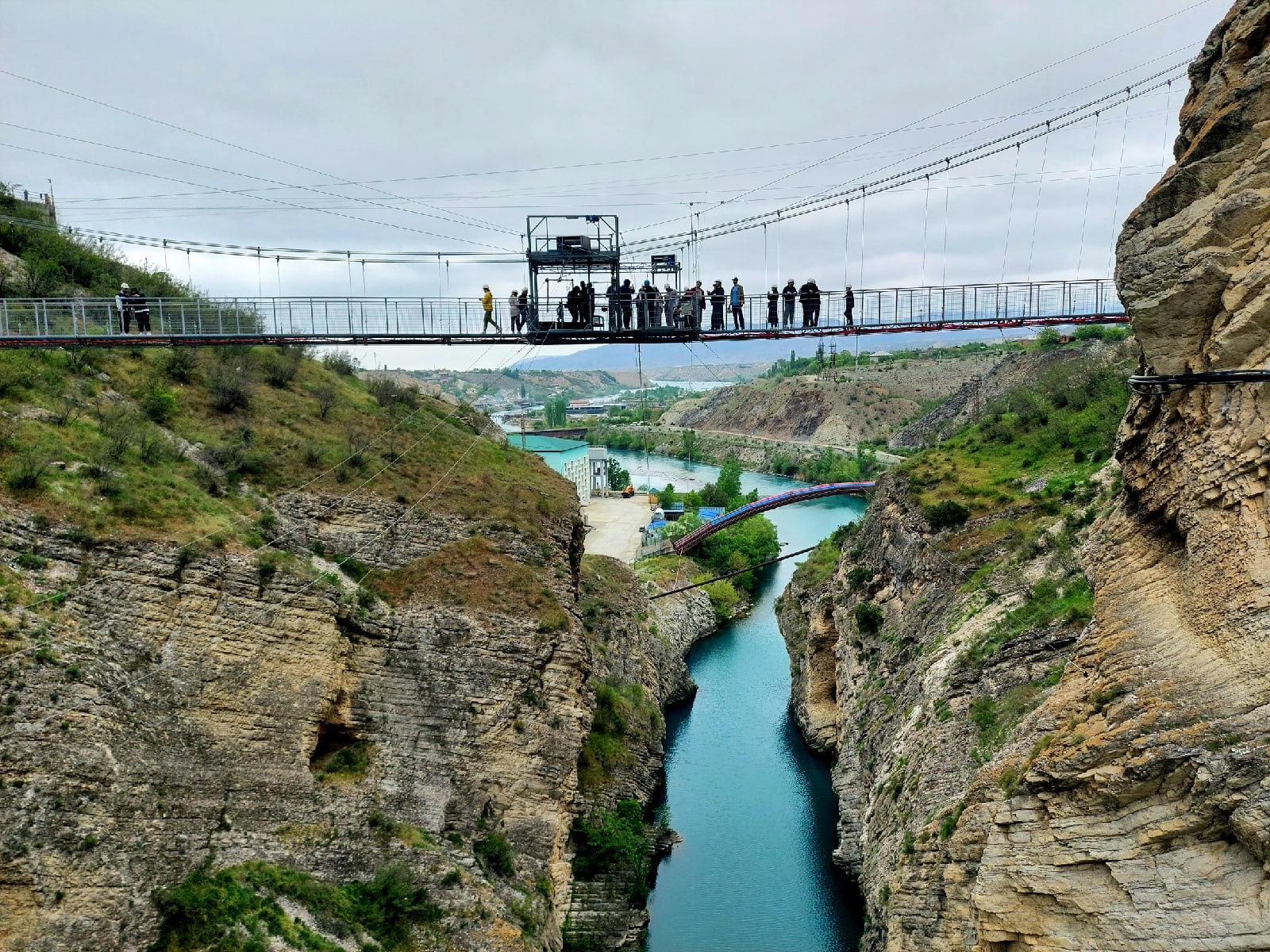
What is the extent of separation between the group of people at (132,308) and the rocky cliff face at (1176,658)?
21.5 metres

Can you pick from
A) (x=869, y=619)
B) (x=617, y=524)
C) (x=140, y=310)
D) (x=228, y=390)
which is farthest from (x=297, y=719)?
(x=617, y=524)

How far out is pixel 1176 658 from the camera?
11.9m

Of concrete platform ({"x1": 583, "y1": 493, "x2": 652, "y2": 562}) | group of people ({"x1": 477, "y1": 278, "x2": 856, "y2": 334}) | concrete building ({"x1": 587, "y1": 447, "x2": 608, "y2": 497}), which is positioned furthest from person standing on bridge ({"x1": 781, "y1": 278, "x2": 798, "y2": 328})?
concrete building ({"x1": 587, "y1": 447, "x2": 608, "y2": 497})

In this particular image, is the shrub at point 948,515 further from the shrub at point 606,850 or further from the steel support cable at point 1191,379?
the steel support cable at point 1191,379

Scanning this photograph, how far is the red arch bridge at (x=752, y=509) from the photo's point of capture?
63.5 meters

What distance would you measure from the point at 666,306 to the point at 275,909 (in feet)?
48.4

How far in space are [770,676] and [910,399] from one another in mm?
76356

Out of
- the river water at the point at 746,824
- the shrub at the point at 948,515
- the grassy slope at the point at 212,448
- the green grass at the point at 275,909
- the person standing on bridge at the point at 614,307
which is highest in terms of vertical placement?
the person standing on bridge at the point at 614,307

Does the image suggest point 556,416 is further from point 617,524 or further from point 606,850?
point 606,850

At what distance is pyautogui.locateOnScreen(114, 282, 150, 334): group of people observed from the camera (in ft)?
77.5

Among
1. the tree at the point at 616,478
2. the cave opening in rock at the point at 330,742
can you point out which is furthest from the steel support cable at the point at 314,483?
the tree at the point at 616,478

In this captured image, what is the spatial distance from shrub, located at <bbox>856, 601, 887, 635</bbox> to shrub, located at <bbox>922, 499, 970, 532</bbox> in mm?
3673

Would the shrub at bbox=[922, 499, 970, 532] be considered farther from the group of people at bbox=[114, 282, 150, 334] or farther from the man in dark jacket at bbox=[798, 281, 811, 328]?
the group of people at bbox=[114, 282, 150, 334]

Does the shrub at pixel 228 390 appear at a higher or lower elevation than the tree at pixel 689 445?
higher
